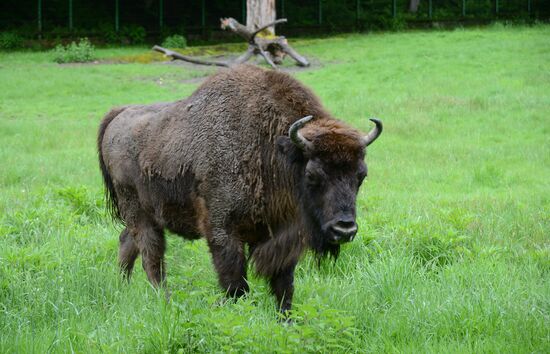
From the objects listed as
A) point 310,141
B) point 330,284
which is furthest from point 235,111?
point 330,284

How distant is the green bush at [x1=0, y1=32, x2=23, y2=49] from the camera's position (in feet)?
86.5

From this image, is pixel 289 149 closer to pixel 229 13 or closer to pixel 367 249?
pixel 367 249

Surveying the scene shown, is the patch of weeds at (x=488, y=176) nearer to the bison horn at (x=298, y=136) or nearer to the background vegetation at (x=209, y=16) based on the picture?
the bison horn at (x=298, y=136)

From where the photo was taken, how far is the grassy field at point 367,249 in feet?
15.1

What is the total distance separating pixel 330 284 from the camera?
603 cm

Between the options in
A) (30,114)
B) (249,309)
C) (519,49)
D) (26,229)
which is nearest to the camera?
(249,309)

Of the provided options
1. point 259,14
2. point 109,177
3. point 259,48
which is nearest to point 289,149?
point 109,177

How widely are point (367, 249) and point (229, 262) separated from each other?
167cm

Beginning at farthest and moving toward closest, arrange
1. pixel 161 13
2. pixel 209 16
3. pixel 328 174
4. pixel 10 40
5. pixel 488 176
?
pixel 209 16 < pixel 161 13 < pixel 10 40 < pixel 488 176 < pixel 328 174

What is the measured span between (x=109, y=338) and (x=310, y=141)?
194 centimetres

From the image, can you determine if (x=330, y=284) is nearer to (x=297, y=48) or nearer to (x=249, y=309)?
(x=249, y=309)

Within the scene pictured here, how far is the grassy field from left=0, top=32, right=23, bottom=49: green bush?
9.26 metres

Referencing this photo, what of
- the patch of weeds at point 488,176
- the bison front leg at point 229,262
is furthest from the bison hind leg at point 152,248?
the patch of weeds at point 488,176

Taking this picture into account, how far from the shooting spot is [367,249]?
6.89 meters
